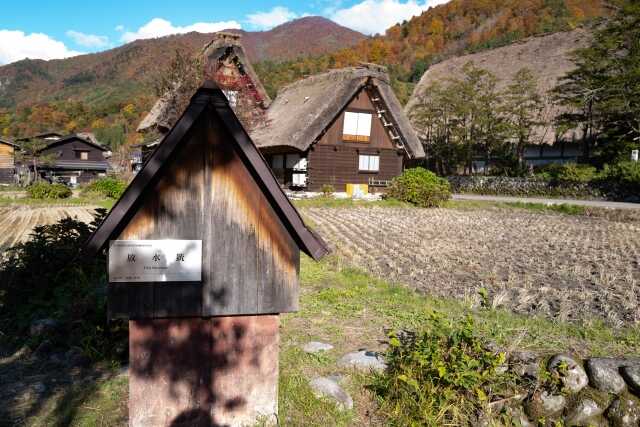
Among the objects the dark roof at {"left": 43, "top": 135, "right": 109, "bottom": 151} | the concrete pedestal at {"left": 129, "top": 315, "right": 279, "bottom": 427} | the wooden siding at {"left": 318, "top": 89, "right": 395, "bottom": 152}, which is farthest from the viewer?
the dark roof at {"left": 43, "top": 135, "right": 109, "bottom": 151}

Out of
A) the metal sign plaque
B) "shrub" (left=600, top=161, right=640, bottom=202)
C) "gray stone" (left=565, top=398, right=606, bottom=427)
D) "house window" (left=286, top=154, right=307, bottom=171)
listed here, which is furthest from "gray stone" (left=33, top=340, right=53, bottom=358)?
"shrub" (left=600, top=161, right=640, bottom=202)

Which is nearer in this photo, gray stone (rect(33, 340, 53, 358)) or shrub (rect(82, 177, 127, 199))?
gray stone (rect(33, 340, 53, 358))

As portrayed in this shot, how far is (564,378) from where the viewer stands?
361 centimetres

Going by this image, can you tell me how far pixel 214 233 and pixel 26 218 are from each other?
615 inches

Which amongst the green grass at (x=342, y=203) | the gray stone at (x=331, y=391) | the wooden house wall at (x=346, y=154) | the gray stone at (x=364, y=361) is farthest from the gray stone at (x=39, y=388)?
the wooden house wall at (x=346, y=154)

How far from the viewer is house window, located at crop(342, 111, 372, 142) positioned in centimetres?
2248

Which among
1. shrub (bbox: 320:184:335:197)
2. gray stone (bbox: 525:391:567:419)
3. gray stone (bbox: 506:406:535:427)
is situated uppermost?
shrub (bbox: 320:184:335:197)

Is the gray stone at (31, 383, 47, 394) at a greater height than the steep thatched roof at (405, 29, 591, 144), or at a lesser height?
lesser

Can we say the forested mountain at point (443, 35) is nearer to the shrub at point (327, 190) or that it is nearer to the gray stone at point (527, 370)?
the shrub at point (327, 190)

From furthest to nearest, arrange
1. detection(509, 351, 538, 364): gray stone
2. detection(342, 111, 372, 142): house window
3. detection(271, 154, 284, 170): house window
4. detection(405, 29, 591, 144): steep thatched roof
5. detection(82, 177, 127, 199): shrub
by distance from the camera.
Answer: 1. detection(405, 29, 591, 144): steep thatched roof
2. detection(271, 154, 284, 170): house window
3. detection(342, 111, 372, 142): house window
4. detection(82, 177, 127, 199): shrub
5. detection(509, 351, 538, 364): gray stone

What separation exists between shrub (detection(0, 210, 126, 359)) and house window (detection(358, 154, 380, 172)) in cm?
1749

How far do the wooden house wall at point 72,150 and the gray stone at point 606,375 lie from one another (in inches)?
1939

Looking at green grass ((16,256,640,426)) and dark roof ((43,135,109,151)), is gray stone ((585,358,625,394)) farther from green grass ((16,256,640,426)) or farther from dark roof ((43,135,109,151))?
dark roof ((43,135,109,151))

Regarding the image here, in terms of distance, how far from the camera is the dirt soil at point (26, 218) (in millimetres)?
11521
